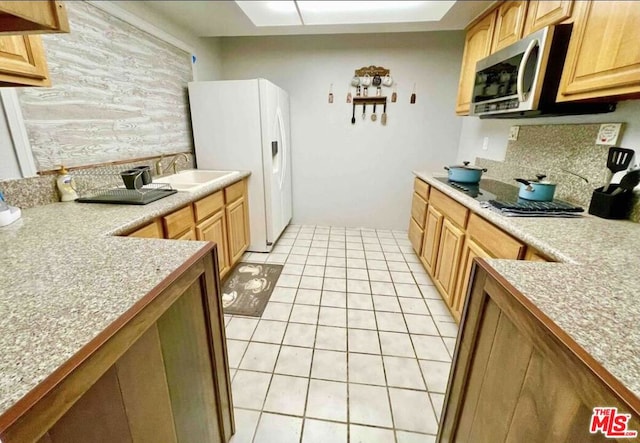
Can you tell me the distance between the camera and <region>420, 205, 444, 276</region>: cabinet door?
7.77 feet

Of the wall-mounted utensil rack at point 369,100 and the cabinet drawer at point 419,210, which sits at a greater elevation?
the wall-mounted utensil rack at point 369,100

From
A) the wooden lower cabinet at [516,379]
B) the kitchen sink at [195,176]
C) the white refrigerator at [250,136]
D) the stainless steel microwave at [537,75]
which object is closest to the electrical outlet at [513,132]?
the stainless steel microwave at [537,75]

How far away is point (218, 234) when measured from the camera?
2311 mm

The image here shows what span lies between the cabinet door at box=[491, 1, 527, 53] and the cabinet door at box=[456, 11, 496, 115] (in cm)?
8

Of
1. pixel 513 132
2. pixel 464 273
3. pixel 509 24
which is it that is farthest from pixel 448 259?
pixel 509 24

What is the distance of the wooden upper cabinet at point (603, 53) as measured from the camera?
115 centimetres

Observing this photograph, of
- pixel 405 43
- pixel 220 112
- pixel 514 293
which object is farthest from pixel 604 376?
pixel 405 43

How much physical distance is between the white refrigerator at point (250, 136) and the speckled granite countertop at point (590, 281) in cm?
213

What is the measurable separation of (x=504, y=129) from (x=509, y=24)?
82cm

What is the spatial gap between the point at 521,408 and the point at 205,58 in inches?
146

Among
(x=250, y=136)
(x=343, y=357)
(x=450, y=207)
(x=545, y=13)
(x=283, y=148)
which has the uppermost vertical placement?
(x=545, y=13)

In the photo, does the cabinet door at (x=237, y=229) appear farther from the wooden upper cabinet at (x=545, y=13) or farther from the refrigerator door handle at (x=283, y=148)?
Answer: the wooden upper cabinet at (x=545, y=13)

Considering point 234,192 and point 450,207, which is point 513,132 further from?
point 234,192

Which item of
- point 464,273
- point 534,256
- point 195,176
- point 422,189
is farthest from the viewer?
point 422,189
